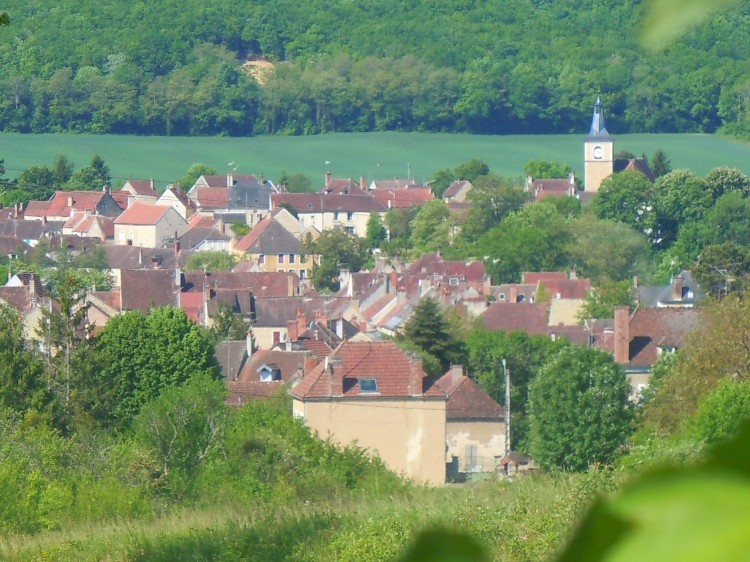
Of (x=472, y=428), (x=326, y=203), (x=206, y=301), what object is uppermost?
(x=326, y=203)

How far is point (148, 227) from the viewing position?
55.4m

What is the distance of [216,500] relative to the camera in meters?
10.3

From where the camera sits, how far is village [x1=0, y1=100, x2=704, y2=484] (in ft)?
59.6

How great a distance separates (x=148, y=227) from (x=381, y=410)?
38915 millimetres

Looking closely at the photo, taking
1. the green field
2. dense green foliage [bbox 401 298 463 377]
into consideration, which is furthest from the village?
the green field

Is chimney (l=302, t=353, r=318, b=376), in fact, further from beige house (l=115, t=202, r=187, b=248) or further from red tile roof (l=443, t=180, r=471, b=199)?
red tile roof (l=443, t=180, r=471, b=199)

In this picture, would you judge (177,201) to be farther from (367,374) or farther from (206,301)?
(367,374)

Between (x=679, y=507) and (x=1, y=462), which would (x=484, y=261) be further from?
(x=679, y=507)

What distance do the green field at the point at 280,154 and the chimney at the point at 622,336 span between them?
1505 inches

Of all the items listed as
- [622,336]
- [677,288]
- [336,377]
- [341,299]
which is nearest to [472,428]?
[336,377]

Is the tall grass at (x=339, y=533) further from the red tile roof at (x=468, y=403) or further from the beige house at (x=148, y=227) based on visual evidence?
the beige house at (x=148, y=227)

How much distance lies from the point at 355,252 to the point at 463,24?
46.9 metres

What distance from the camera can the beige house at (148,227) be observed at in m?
55.4

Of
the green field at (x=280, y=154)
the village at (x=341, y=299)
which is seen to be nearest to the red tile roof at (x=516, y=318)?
the village at (x=341, y=299)
